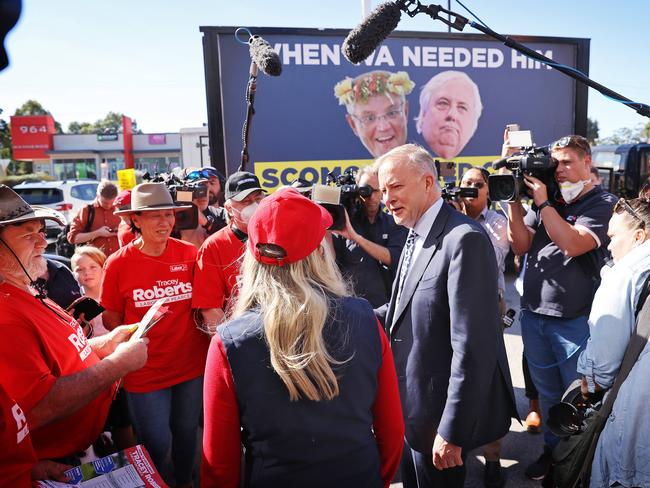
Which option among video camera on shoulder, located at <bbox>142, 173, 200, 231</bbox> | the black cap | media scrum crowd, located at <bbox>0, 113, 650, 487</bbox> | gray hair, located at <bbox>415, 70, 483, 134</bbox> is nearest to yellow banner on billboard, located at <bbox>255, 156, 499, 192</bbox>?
gray hair, located at <bbox>415, 70, 483, 134</bbox>

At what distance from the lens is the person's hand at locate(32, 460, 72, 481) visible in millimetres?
1441

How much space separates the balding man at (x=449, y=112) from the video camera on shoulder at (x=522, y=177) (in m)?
3.24

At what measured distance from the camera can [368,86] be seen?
5590mm

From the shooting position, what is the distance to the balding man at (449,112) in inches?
228

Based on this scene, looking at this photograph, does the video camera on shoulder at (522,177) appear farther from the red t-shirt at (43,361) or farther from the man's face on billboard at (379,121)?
the man's face on billboard at (379,121)

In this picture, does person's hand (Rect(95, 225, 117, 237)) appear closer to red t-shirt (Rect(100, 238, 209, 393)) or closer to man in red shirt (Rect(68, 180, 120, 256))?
man in red shirt (Rect(68, 180, 120, 256))

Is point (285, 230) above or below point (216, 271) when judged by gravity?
above

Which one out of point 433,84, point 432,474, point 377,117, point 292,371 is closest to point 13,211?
point 292,371

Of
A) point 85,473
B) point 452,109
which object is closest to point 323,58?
point 452,109

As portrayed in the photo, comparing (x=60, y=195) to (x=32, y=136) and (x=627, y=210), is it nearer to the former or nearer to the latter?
(x=627, y=210)

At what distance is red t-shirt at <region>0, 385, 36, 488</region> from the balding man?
5355mm

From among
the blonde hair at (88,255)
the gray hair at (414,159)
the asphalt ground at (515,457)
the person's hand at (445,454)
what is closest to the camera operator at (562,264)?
the asphalt ground at (515,457)

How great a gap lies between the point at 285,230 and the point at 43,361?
927 millimetres

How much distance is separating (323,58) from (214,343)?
15.8ft
